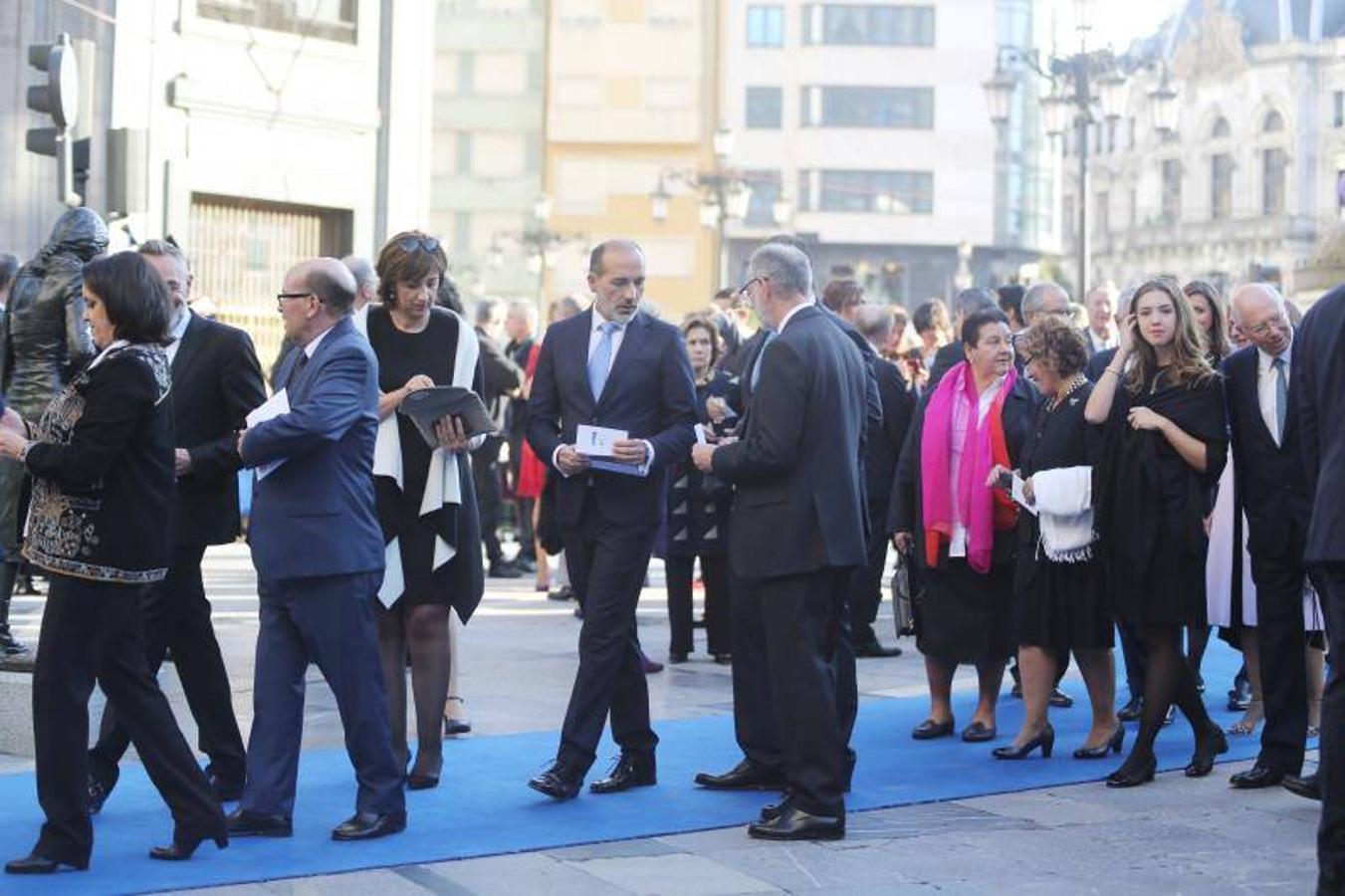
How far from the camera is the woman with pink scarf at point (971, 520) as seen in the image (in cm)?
1091

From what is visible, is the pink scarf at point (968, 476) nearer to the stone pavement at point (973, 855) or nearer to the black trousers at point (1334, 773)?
the stone pavement at point (973, 855)

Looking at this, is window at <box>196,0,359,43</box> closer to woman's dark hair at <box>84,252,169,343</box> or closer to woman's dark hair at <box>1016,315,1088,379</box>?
woman's dark hair at <box>1016,315,1088,379</box>

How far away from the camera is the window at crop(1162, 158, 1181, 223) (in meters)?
114

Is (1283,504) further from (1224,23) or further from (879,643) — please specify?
(1224,23)

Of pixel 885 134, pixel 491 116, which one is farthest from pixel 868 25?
pixel 491 116

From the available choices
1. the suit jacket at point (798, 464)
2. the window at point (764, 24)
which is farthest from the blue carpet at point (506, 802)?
the window at point (764, 24)

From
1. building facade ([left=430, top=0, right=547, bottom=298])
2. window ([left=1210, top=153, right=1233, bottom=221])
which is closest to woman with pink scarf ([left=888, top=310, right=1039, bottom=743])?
building facade ([left=430, top=0, right=547, bottom=298])

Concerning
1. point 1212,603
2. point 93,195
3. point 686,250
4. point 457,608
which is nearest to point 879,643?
point 1212,603

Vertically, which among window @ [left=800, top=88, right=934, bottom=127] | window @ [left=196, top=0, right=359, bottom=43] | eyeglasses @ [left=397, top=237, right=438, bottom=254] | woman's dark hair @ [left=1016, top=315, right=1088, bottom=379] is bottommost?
woman's dark hair @ [left=1016, top=315, right=1088, bottom=379]

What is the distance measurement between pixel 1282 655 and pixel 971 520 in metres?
1.74

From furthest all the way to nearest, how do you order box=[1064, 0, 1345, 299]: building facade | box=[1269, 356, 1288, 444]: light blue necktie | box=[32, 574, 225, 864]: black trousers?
box=[1064, 0, 1345, 299]: building facade
box=[1269, 356, 1288, 444]: light blue necktie
box=[32, 574, 225, 864]: black trousers

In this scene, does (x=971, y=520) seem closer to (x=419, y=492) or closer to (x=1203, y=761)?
(x=1203, y=761)

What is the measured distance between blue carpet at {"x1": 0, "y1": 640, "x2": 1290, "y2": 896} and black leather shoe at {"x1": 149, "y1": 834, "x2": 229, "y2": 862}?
0.15ft

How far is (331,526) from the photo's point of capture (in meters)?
8.07
